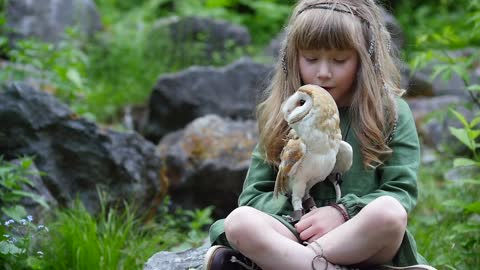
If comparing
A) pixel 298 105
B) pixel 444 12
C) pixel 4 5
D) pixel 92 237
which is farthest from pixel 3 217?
pixel 444 12

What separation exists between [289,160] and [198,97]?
342 centimetres

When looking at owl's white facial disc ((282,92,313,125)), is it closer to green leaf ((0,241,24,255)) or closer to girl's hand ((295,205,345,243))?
girl's hand ((295,205,345,243))

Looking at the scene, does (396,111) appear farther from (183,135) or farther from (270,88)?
(183,135)

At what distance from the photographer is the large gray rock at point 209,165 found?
16.6ft

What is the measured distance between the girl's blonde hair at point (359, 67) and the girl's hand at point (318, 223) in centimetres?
29

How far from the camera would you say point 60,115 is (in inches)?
175

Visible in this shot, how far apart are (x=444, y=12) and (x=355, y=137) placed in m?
7.45

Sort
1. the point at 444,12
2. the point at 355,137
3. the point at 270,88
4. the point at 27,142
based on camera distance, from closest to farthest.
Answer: the point at 355,137 → the point at 270,88 → the point at 27,142 → the point at 444,12

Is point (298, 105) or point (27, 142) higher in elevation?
point (298, 105)

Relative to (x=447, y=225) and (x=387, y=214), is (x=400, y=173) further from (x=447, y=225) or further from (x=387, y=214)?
(x=447, y=225)

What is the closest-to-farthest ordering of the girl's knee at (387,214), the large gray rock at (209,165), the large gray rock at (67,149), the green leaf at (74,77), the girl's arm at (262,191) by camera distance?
the girl's knee at (387,214)
the girl's arm at (262,191)
the large gray rock at (67,149)
the large gray rock at (209,165)
the green leaf at (74,77)

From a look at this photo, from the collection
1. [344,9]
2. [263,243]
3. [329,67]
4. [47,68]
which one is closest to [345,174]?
[329,67]

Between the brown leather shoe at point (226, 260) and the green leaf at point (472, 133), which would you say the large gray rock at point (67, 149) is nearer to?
the brown leather shoe at point (226, 260)

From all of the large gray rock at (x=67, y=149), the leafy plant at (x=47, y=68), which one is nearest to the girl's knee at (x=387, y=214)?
the large gray rock at (x=67, y=149)
